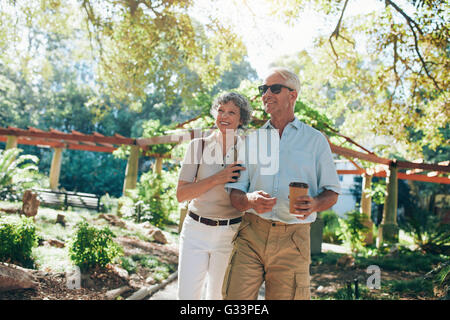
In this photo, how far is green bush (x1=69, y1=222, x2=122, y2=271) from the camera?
16.6 ft

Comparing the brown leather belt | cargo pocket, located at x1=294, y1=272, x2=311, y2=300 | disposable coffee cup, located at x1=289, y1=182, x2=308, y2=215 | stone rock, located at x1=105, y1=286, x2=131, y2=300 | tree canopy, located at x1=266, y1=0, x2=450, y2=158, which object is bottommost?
stone rock, located at x1=105, y1=286, x2=131, y2=300

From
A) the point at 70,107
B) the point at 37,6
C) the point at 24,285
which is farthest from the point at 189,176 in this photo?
the point at 70,107

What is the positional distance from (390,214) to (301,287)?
35.1 ft

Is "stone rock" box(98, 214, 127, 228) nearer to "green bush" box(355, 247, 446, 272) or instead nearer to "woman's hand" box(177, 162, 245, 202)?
"green bush" box(355, 247, 446, 272)

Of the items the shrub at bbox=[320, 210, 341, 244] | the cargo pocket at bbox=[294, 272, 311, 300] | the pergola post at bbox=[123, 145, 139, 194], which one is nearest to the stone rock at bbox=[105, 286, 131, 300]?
the cargo pocket at bbox=[294, 272, 311, 300]

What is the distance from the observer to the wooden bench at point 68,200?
504 inches

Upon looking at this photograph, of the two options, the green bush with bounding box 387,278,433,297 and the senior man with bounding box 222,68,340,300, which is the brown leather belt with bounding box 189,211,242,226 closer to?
the senior man with bounding box 222,68,340,300

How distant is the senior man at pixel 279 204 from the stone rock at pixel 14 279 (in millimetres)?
3003

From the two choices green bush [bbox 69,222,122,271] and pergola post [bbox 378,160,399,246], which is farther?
pergola post [bbox 378,160,399,246]

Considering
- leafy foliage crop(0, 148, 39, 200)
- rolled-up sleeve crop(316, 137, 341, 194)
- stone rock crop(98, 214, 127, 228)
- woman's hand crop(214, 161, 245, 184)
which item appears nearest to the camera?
rolled-up sleeve crop(316, 137, 341, 194)

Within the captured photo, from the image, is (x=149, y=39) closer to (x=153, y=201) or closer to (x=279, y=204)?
(x=153, y=201)

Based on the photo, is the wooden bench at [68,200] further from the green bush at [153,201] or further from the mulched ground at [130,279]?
the mulched ground at [130,279]

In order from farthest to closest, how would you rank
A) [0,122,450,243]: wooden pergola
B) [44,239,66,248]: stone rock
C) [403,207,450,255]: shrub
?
[0,122,450,243]: wooden pergola → [403,207,450,255]: shrub → [44,239,66,248]: stone rock

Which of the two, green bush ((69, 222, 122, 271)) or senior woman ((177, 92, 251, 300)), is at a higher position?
senior woman ((177, 92, 251, 300))
